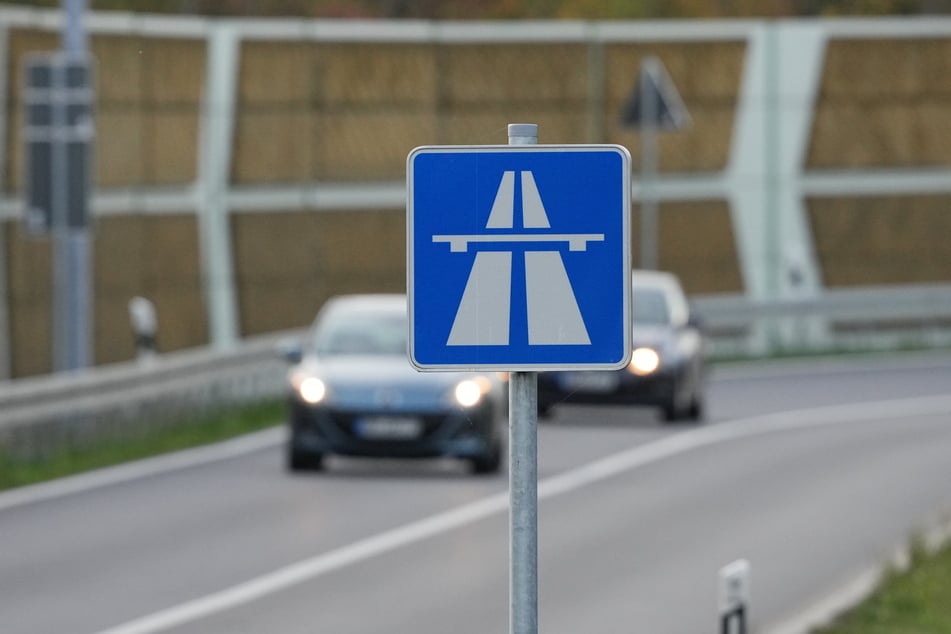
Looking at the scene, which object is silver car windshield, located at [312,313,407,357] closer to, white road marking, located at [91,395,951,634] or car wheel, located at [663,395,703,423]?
white road marking, located at [91,395,951,634]

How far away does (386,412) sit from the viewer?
20.9 metres

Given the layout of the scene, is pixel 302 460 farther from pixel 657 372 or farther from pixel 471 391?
pixel 657 372

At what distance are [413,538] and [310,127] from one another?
15.8m

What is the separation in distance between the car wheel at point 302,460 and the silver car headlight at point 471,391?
1.21m

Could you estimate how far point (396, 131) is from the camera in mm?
33406

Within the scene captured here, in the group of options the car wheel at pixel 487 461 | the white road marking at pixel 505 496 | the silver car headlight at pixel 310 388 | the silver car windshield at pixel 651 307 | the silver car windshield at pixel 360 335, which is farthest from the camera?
the silver car windshield at pixel 651 307

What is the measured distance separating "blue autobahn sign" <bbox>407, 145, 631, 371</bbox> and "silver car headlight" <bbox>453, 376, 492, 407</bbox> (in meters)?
14.3

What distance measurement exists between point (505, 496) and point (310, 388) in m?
2.04

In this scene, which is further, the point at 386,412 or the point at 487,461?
the point at 487,461

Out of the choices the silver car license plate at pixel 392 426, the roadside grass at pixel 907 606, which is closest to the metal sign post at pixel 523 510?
the roadside grass at pixel 907 606

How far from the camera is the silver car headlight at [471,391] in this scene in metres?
20.8

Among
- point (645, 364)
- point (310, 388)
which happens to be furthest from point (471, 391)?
point (645, 364)

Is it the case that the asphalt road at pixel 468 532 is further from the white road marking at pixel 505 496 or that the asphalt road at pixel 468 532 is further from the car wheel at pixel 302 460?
the car wheel at pixel 302 460

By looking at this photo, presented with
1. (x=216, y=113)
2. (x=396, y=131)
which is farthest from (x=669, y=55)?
(x=216, y=113)
